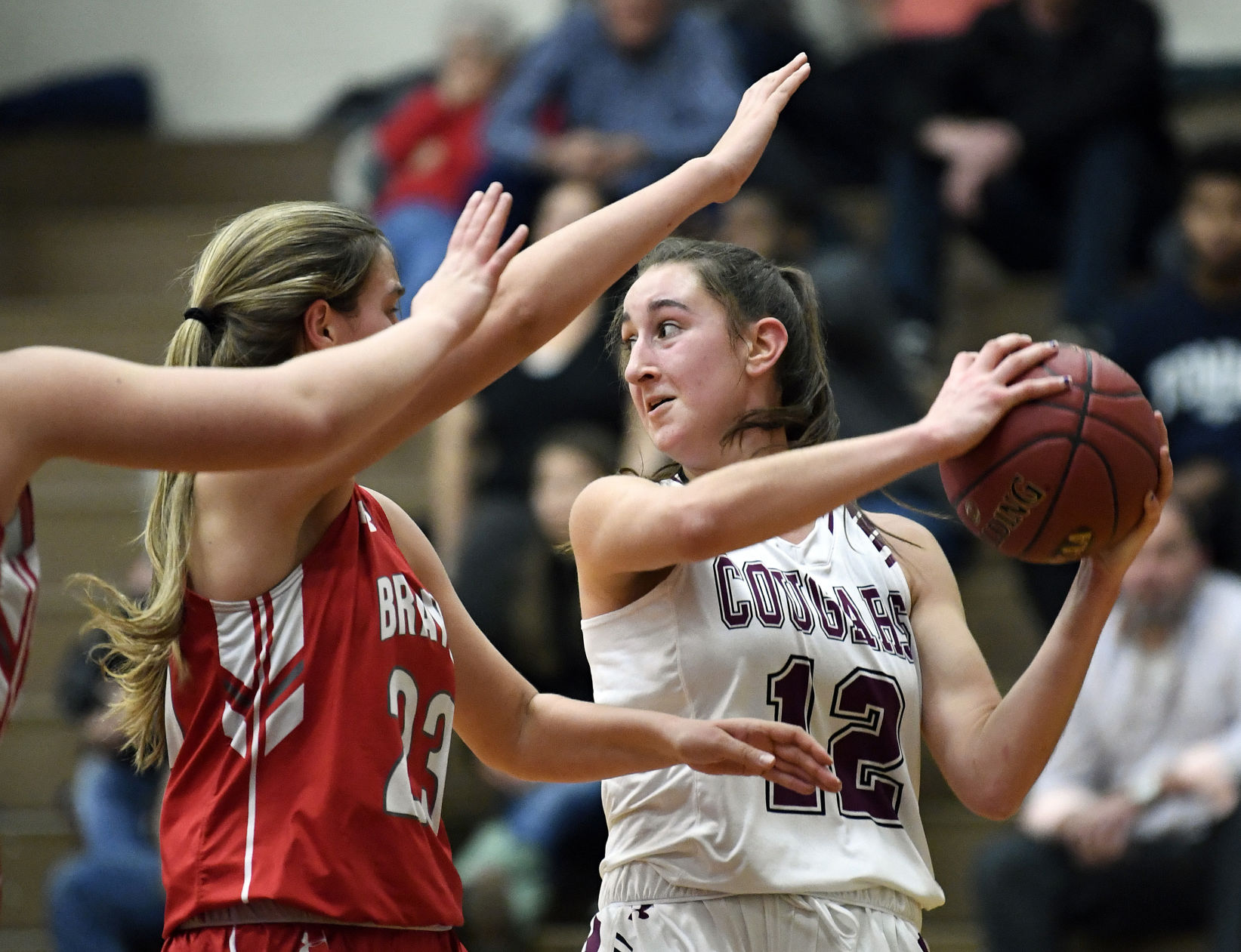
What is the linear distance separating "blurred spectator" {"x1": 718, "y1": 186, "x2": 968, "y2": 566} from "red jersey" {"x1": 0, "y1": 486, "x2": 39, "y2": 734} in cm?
421

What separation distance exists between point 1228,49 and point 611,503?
8116 mm

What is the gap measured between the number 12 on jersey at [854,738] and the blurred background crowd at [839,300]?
149 cm

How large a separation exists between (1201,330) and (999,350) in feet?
14.5

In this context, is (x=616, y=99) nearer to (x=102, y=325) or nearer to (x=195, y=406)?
(x=102, y=325)

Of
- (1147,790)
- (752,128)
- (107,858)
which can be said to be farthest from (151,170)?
(752,128)

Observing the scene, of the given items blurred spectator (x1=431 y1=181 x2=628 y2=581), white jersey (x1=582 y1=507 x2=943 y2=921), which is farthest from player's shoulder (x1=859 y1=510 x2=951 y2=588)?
blurred spectator (x1=431 y1=181 x2=628 y2=581)

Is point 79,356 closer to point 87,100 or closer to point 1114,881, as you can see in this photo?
point 1114,881

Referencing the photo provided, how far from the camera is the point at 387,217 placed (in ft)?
27.3

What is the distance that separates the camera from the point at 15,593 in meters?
2.28

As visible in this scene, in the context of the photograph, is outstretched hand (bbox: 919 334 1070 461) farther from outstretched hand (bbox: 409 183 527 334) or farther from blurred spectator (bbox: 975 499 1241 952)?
blurred spectator (bbox: 975 499 1241 952)

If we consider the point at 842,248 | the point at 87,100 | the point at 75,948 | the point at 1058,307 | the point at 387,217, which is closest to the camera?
the point at 75,948

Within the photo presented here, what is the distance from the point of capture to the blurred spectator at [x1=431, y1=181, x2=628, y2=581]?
6.33m

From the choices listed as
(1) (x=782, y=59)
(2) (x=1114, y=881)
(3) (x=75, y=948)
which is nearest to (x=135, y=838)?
(3) (x=75, y=948)

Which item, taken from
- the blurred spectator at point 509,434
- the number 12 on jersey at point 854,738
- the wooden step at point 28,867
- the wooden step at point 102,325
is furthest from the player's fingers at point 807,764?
the wooden step at point 102,325
